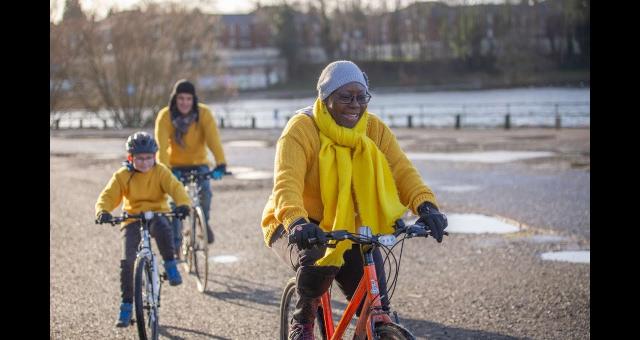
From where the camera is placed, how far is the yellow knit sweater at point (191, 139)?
343 inches

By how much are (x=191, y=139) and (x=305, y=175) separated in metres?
4.56

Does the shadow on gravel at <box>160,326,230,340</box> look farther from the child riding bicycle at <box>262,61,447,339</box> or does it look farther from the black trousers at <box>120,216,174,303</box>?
the child riding bicycle at <box>262,61,447,339</box>

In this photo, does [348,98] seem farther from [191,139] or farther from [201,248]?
[191,139]

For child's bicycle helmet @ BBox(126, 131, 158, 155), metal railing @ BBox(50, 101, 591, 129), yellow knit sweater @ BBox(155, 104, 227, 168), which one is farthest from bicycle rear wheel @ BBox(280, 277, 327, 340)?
metal railing @ BBox(50, 101, 591, 129)

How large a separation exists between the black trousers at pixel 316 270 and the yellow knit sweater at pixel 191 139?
428 cm

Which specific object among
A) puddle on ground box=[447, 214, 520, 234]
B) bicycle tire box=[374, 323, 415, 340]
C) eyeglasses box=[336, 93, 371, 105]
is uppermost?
eyeglasses box=[336, 93, 371, 105]

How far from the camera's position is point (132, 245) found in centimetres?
638

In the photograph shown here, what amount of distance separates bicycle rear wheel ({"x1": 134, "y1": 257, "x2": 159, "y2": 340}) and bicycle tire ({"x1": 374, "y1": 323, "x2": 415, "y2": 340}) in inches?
93.9

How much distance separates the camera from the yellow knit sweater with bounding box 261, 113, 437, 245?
4102 millimetres

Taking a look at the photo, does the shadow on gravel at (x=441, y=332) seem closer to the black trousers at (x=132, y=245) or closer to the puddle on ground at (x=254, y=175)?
the black trousers at (x=132, y=245)

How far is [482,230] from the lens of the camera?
10852mm
